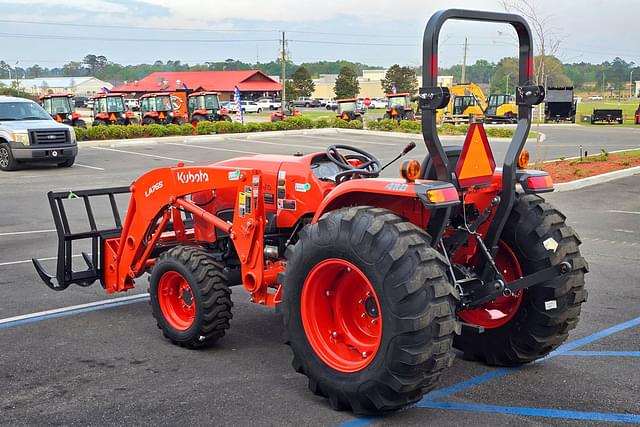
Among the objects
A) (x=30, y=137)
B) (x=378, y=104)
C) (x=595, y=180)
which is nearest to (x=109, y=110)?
(x=30, y=137)

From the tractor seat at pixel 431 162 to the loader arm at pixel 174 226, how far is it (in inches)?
57.7

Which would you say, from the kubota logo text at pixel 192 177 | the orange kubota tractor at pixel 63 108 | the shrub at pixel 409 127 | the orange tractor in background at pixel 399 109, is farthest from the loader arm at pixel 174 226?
the orange tractor in background at pixel 399 109

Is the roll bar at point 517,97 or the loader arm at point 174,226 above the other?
the roll bar at point 517,97

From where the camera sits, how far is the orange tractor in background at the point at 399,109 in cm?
4716

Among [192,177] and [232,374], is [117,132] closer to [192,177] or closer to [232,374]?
[192,177]

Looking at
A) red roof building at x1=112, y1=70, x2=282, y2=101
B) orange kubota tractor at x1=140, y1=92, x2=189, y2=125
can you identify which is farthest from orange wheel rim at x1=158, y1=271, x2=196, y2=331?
red roof building at x1=112, y1=70, x2=282, y2=101

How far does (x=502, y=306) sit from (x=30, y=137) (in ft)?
61.2

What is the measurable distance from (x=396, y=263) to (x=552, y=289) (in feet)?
4.95

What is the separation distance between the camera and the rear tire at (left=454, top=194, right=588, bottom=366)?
17.9 feet

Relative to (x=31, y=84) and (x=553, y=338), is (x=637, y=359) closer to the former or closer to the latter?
(x=553, y=338)

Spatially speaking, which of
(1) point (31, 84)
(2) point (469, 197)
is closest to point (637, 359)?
(2) point (469, 197)

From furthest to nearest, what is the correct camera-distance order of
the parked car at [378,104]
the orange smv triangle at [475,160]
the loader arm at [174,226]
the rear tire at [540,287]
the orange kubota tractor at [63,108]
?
the parked car at [378,104] → the orange kubota tractor at [63,108] → the loader arm at [174,226] → the rear tire at [540,287] → the orange smv triangle at [475,160]

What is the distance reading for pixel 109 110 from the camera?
39375mm

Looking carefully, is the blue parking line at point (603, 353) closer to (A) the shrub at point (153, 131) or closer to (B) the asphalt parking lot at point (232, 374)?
(B) the asphalt parking lot at point (232, 374)
